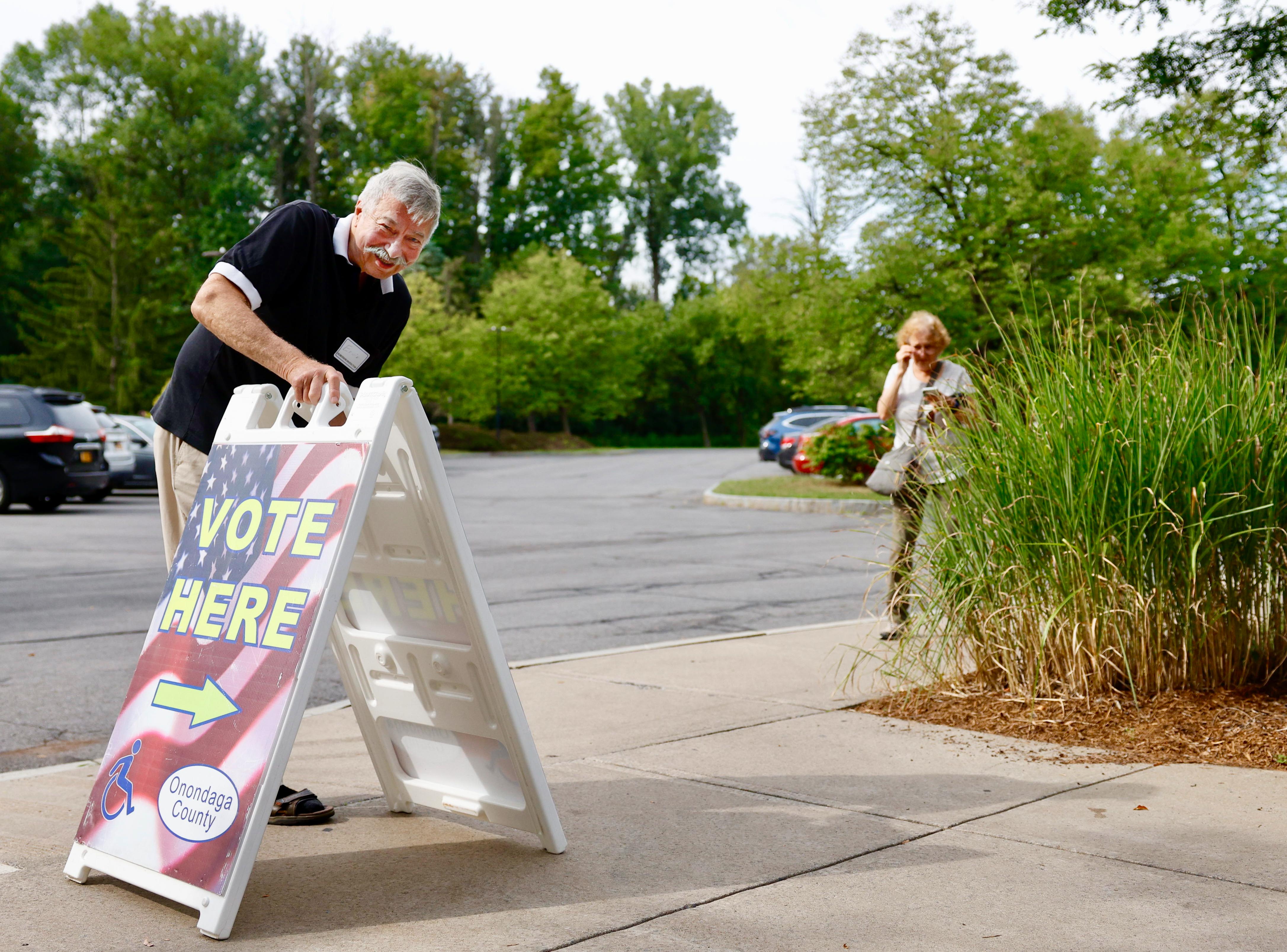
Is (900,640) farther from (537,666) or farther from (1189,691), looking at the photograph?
(537,666)

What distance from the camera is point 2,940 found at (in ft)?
9.25

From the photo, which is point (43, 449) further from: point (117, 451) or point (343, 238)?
point (343, 238)

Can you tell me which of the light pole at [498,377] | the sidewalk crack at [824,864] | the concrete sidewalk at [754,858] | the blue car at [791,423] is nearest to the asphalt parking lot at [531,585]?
the concrete sidewalk at [754,858]

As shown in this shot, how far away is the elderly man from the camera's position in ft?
11.8

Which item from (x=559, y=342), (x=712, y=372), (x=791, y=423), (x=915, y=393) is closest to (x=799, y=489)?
(x=791, y=423)

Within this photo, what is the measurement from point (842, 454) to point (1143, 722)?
17.6 meters

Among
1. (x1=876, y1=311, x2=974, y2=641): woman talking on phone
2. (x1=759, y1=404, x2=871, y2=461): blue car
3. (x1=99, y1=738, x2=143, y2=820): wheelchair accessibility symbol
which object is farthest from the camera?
(x1=759, y1=404, x2=871, y2=461): blue car

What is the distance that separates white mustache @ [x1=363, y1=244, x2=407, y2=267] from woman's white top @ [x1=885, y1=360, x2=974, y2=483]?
331 cm

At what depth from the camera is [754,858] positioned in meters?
3.47

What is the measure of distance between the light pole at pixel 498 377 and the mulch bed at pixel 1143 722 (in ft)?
176

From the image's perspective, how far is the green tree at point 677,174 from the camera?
78562 millimetres

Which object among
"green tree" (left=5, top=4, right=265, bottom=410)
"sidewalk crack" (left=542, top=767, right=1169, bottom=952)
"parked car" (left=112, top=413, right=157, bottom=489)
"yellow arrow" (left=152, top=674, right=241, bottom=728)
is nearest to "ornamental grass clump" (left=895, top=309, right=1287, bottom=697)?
"sidewalk crack" (left=542, top=767, right=1169, bottom=952)

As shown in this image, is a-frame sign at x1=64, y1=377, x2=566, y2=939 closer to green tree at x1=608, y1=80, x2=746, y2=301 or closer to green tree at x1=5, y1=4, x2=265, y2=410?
green tree at x1=5, y1=4, x2=265, y2=410

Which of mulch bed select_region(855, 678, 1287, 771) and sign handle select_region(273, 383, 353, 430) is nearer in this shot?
sign handle select_region(273, 383, 353, 430)
